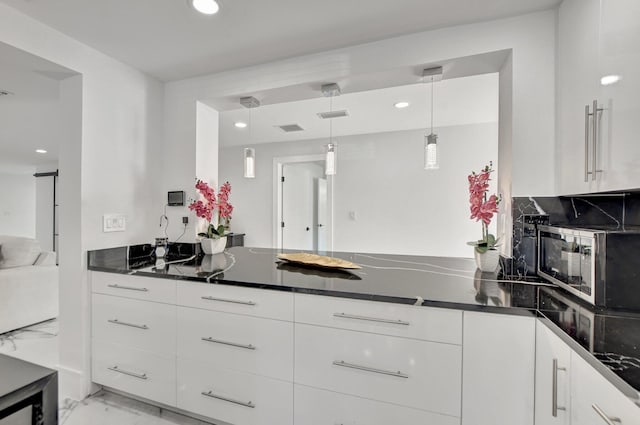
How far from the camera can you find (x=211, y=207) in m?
2.20

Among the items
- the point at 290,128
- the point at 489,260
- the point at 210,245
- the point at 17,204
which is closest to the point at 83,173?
the point at 210,245

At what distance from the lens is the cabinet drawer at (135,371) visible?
1.62 meters

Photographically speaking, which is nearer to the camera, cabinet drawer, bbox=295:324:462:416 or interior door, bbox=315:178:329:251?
cabinet drawer, bbox=295:324:462:416

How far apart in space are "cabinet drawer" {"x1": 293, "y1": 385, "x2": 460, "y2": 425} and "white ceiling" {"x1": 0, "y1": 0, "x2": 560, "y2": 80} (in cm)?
188

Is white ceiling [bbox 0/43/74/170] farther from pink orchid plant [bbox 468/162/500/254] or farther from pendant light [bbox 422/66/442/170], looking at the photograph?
pink orchid plant [bbox 468/162/500/254]

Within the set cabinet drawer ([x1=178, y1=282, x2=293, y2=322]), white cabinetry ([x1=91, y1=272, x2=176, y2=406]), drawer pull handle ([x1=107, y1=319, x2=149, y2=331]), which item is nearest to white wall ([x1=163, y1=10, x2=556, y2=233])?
cabinet drawer ([x1=178, y1=282, x2=293, y2=322])

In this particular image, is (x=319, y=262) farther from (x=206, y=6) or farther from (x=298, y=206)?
(x=298, y=206)

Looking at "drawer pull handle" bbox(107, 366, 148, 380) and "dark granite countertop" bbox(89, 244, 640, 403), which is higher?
"dark granite countertop" bbox(89, 244, 640, 403)

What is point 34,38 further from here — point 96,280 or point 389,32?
point 389,32

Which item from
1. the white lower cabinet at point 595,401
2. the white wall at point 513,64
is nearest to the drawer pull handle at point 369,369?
the white lower cabinet at point 595,401

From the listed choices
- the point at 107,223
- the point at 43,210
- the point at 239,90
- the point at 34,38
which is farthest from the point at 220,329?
the point at 43,210

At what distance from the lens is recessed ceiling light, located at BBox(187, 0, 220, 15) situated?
147 centimetres

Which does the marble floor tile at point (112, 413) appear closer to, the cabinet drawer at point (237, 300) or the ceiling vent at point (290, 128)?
the cabinet drawer at point (237, 300)

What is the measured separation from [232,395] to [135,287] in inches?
33.1
